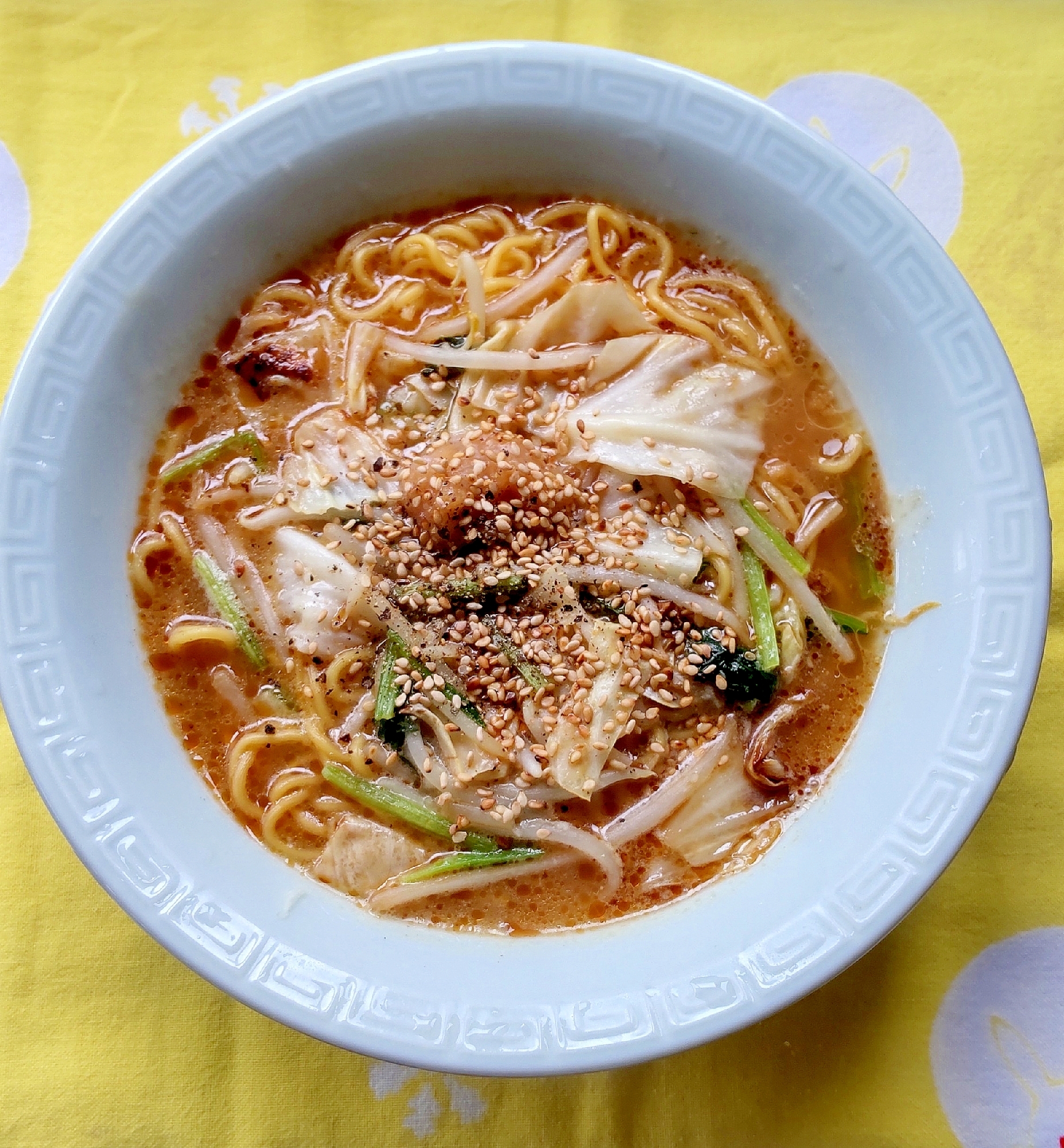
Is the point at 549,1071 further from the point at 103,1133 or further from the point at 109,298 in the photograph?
the point at 109,298

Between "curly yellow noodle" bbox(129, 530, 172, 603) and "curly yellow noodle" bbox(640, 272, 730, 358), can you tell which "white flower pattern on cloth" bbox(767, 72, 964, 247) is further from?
"curly yellow noodle" bbox(129, 530, 172, 603)

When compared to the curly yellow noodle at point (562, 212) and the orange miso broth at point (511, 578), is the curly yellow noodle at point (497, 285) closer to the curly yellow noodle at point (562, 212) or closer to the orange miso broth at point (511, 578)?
the orange miso broth at point (511, 578)

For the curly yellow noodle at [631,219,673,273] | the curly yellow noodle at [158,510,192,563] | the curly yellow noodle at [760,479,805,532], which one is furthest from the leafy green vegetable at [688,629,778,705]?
the curly yellow noodle at [158,510,192,563]

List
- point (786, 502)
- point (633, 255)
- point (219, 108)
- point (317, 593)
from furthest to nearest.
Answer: point (219, 108), point (633, 255), point (786, 502), point (317, 593)

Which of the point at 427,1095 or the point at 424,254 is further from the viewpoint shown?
the point at 424,254

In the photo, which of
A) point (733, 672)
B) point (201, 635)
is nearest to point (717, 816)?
point (733, 672)

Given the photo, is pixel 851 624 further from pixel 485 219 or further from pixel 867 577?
pixel 485 219

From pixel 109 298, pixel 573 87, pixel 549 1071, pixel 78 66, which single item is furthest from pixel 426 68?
pixel 549 1071
